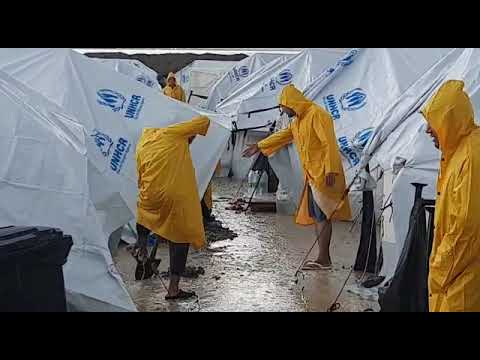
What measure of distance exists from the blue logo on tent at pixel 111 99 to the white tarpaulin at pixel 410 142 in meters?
3.01

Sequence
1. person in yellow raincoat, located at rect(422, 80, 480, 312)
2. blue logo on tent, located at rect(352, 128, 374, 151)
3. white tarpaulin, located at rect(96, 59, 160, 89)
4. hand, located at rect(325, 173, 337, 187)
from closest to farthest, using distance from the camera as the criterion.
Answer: person in yellow raincoat, located at rect(422, 80, 480, 312), hand, located at rect(325, 173, 337, 187), blue logo on tent, located at rect(352, 128, 374, 151), white tarpaulin, located at rect(96, 59, 160, 89)

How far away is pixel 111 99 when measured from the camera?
25.9 feet

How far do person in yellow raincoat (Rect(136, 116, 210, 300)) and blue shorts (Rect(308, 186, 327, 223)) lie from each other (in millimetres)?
1574

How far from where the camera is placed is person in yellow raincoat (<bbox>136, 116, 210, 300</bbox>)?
230 inches

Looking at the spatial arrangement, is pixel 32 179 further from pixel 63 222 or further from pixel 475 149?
pixel 475 149

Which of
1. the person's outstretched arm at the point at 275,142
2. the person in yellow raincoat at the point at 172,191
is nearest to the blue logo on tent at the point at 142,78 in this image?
the person's outstretched arm at the point at 275,142

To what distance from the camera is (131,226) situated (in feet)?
26.3

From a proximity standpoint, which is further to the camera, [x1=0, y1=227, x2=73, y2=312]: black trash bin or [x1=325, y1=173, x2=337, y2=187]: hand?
[x1=325, y1=173, x2=337, y2=187]: hand

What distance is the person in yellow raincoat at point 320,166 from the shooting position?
6969 mm

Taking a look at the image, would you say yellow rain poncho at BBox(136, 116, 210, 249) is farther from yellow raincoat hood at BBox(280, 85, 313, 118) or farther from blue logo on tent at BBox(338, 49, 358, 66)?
blue logo on tent at BBox(338, 49, 358, 66)

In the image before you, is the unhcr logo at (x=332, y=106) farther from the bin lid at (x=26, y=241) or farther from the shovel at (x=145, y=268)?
the bin lid at (x=26, y=241)

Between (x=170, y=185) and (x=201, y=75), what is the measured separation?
16.0 m

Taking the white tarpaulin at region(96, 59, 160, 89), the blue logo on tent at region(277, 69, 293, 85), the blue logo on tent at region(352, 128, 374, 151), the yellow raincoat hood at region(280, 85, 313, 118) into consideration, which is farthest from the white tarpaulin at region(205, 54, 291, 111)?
the yellow raincoat hood at region(280, 85, 313, 118)

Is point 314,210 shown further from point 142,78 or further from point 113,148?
point 142,78
